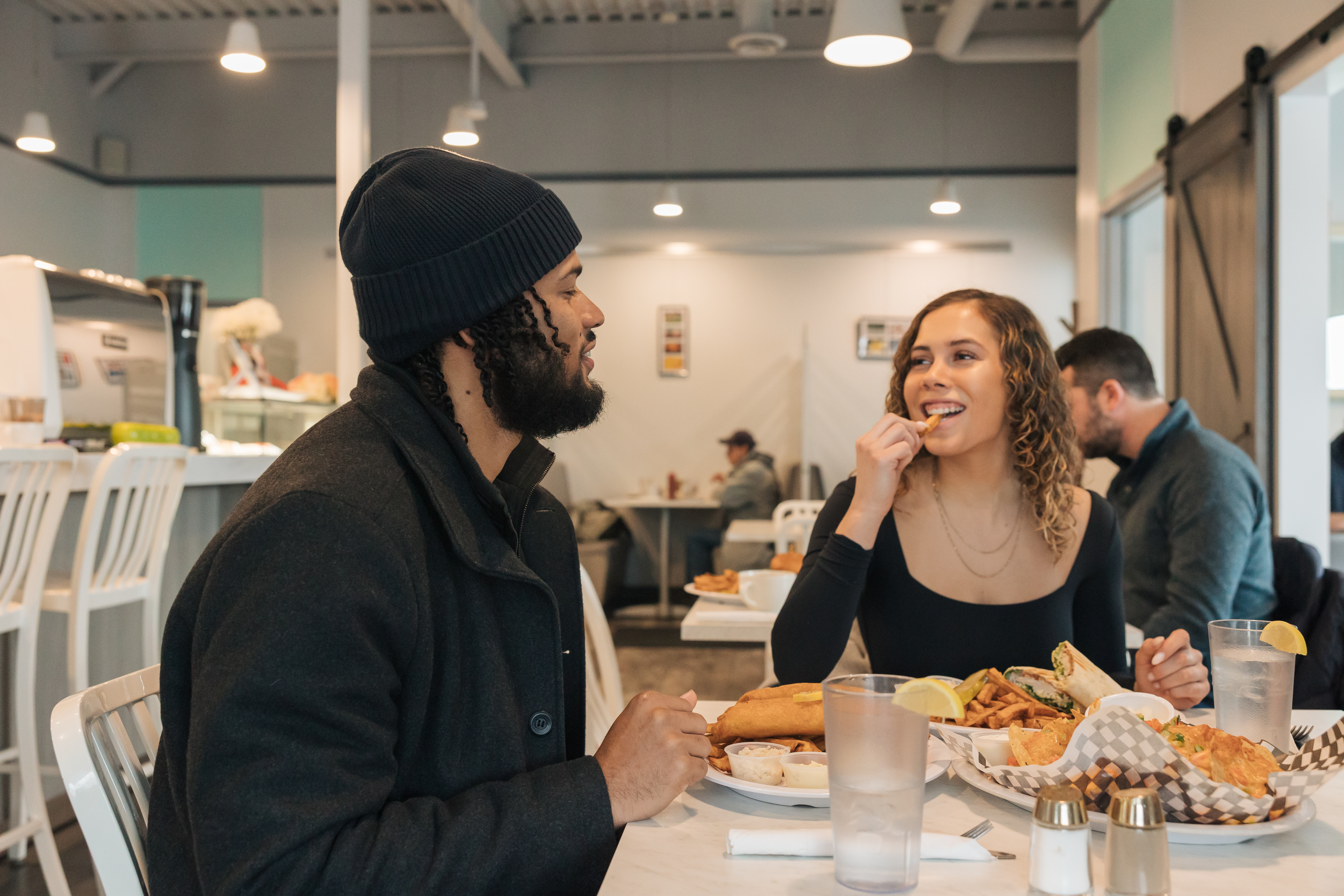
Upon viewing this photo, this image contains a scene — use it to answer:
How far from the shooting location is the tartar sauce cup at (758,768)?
3.45ft

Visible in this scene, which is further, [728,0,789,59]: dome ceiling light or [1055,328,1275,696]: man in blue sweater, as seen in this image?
[728,0,789,59]: dome ceiling light

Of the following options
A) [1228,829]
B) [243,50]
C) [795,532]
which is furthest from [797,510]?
[1228,829]

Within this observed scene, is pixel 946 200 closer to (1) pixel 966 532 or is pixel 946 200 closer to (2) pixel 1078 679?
(1) pixel 966 532

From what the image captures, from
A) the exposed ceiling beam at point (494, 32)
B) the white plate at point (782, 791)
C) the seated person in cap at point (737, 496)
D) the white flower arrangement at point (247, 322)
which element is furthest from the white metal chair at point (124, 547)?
the seated person in cap at point (737, 496)

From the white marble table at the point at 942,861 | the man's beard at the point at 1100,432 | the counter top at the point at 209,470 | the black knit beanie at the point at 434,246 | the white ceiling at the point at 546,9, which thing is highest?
the white ceiling at the point at 546,9

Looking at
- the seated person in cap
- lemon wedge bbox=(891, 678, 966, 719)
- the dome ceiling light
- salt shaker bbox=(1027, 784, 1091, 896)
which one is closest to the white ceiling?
the dome ceiling light

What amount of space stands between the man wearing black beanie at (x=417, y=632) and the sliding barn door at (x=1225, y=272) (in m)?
3.48

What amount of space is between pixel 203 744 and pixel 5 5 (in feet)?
29.6

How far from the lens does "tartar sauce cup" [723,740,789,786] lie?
1052 mm

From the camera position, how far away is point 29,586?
100 inches

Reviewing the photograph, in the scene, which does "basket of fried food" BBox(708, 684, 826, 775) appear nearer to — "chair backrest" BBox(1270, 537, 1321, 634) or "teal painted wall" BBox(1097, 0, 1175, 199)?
"chair backrest" BBox(1270, 537, 1321, 634)

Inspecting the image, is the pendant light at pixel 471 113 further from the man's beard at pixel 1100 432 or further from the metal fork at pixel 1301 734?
the metal fork at pixel 1301 734

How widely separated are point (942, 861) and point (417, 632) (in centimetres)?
51

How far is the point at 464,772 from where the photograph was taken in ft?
3.24
